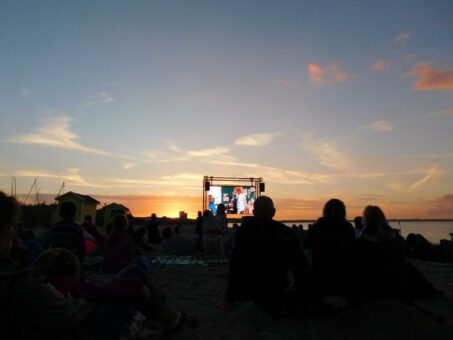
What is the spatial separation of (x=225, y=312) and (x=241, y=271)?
597 mm

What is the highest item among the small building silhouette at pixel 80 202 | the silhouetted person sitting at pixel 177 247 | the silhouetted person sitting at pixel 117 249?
the small building silhouette at pixel 80 202

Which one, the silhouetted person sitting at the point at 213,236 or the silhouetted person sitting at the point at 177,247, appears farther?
the silhouetted person sitting at the point at 177,247

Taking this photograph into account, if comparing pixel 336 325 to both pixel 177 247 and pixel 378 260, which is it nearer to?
pixel 378 260

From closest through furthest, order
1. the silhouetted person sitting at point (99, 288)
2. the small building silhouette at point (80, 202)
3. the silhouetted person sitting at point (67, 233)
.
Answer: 1. the silhouetted person sitting at point (99, 288)
2. the silhouetted person sitting at point (67, 233)
3. the small building silhouette at point (80, 202)

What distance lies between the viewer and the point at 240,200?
1109 inches

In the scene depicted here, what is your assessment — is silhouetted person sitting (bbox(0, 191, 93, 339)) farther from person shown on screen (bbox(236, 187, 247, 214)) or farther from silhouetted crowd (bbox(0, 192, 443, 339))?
person shown on screen (bbox(236, 187, 247, 214))

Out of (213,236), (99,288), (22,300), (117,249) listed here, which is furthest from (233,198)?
(22,300)

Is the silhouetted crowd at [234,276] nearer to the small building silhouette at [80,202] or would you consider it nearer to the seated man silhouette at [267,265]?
the seated man silhouette at [267,265]

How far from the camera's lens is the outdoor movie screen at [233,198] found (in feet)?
91.4

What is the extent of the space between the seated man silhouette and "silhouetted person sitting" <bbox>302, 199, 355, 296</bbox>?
337mm

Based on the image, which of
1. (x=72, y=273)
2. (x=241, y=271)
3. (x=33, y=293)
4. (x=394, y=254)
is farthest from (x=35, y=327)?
(x=394, y=254)

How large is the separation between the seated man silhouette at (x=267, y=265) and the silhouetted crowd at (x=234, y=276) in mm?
11

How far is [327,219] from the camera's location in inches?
172

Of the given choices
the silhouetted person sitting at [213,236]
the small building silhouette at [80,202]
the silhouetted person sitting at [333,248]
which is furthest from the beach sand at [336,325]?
the small building silhouette at [80,202]
